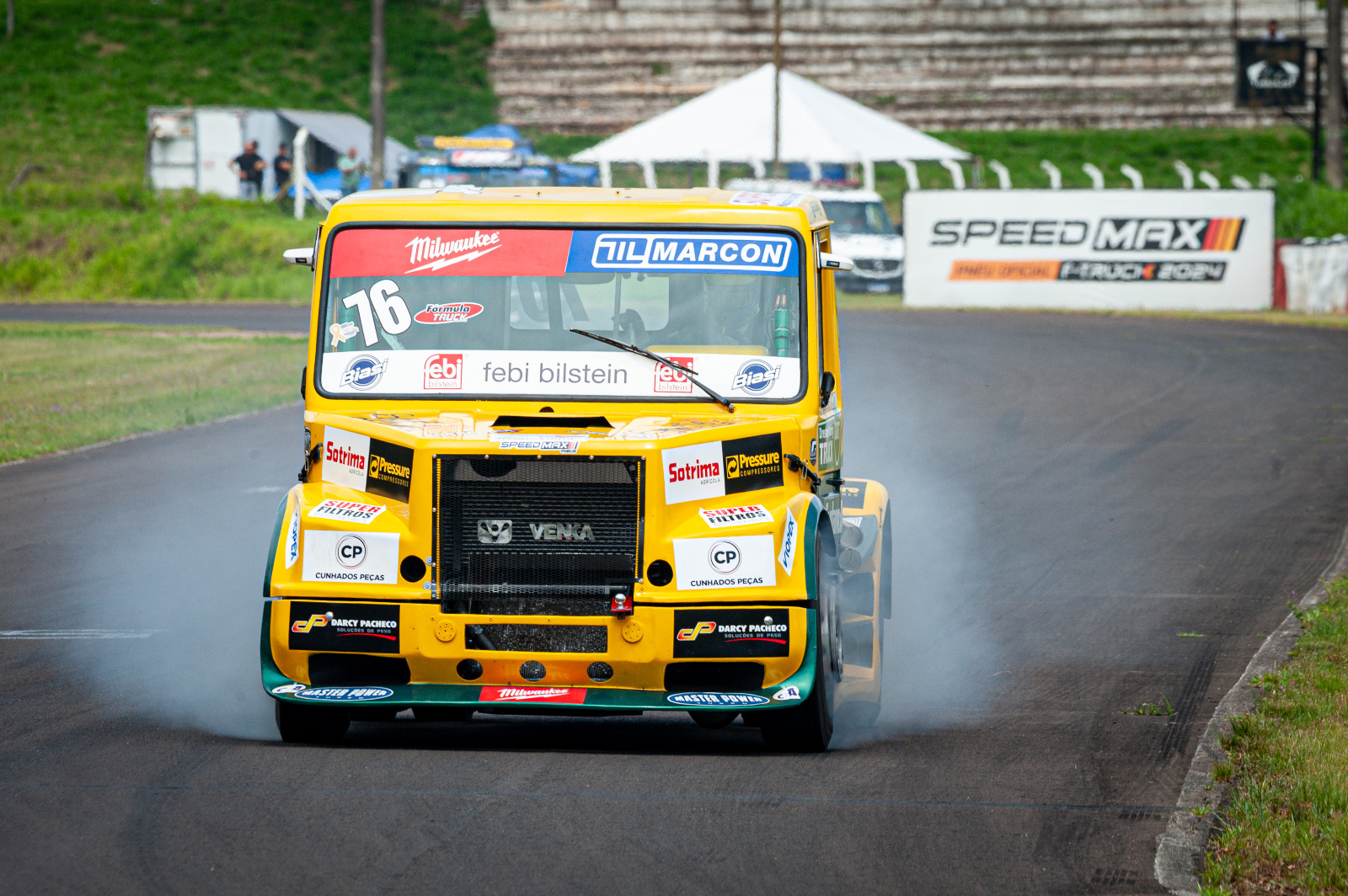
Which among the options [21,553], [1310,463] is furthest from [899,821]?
[1310,463]

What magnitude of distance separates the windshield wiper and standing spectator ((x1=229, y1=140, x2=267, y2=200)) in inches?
1517

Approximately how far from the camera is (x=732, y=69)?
60.6m

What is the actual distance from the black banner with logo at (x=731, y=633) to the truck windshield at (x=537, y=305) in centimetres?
112

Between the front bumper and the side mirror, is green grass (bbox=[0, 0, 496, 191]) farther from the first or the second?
the front bumper

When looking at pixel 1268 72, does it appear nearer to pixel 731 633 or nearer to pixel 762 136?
pixel 762 136

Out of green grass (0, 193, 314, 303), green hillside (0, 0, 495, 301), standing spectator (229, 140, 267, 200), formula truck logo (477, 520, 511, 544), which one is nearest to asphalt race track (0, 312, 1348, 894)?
formula truck logo (477, 520, 511, 544)

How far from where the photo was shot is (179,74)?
207 feet

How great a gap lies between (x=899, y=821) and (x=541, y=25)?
200ft

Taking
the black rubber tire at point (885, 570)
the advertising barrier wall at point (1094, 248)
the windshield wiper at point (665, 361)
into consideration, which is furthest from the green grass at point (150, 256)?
the windshield wiper at point (665, 361)

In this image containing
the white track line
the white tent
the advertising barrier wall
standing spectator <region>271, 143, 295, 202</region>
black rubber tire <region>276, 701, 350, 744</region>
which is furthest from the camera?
standing spectator <region>271, 143, 295, 202</region>

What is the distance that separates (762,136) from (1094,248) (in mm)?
10513

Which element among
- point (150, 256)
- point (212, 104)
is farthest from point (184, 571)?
point (212, 104)

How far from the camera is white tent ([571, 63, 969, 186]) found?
4028cm

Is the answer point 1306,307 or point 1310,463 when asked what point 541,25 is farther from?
point 1310,463
